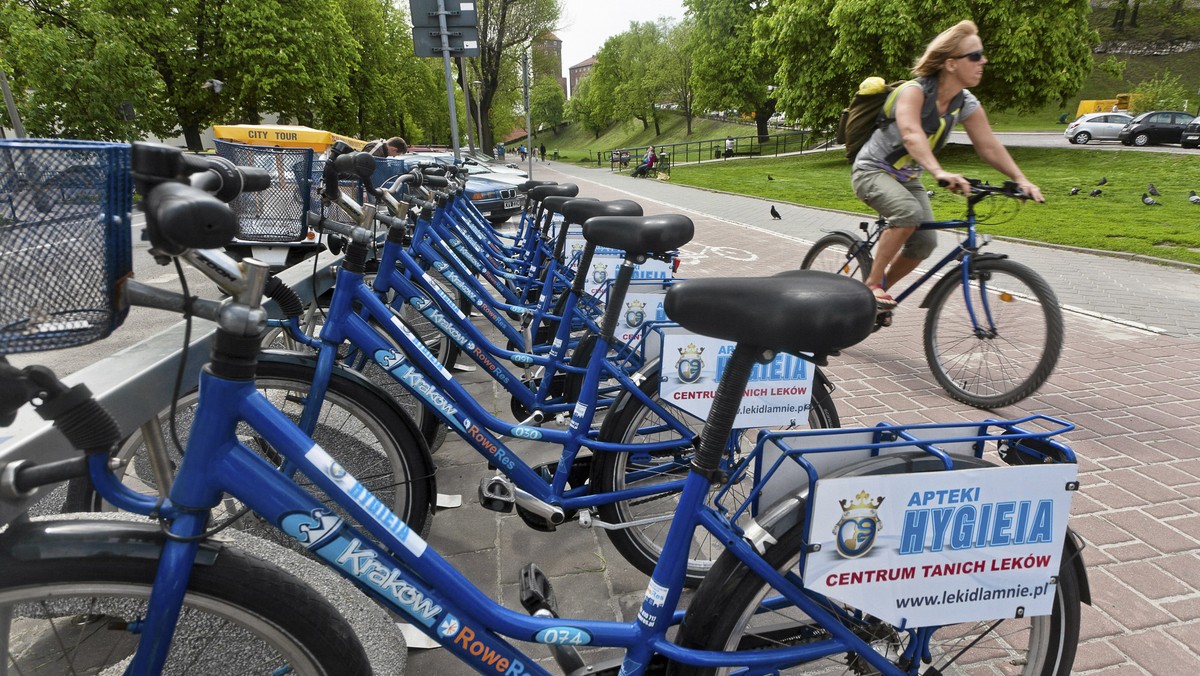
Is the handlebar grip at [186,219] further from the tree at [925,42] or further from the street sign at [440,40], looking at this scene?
the tree at [925,42]

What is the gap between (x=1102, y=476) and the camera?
123 inches

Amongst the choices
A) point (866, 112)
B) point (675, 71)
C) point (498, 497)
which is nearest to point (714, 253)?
point (866, 112)

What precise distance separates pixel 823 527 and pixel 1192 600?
1.87 metres

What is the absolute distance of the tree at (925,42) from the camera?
23.3m

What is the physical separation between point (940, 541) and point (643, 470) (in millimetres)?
1245

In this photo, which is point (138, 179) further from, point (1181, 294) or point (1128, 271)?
point (1128, 271)

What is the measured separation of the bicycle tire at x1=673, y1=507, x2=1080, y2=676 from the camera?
149cm

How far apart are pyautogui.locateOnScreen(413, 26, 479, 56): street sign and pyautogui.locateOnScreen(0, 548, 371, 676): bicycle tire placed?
8.48m

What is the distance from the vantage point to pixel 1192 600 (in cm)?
230

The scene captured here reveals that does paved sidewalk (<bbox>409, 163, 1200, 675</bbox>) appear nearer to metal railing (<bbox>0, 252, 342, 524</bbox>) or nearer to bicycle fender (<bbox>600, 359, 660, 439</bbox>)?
bicycle fender (<bbox>600, 359, 660, 439</bbox>)

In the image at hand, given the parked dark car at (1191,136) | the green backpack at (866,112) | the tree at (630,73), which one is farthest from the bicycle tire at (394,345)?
the tree at (630,73)

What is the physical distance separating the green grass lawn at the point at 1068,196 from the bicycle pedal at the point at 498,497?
3.33 m

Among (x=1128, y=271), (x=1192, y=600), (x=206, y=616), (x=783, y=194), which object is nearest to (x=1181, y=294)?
(x=1128, y=271)

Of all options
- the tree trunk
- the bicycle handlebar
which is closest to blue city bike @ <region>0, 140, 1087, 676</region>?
the bicycle handlebar
